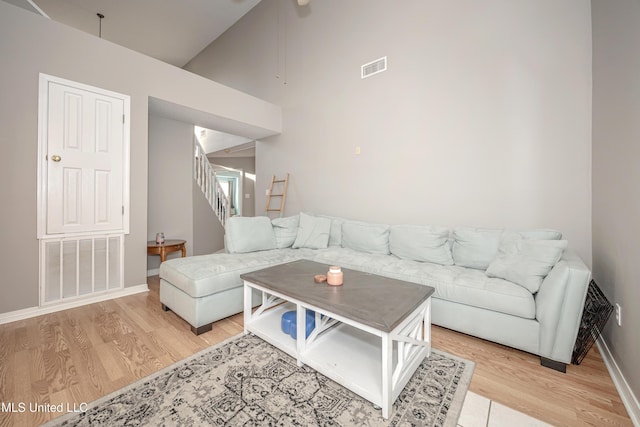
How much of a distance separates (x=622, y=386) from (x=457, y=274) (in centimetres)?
100

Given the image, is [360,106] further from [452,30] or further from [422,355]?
[422,355]

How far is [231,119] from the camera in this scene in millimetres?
3801

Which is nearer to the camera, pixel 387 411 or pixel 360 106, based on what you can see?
pixel 387 411

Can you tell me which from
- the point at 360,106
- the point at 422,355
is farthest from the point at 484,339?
the point at 360,106

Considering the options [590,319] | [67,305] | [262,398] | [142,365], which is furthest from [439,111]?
[67,305]

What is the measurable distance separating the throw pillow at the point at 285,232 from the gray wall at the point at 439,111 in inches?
31.9

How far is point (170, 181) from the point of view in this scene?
3.98 metres

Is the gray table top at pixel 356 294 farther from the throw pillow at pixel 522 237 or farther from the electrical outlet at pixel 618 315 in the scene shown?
the electrical outlet at pixel 618 315

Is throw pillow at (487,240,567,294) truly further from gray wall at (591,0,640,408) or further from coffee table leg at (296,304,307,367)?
coffee table leg at (296,304,307,367)

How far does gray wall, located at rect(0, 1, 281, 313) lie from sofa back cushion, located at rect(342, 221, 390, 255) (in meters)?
2.48

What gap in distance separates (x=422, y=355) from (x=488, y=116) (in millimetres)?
2398

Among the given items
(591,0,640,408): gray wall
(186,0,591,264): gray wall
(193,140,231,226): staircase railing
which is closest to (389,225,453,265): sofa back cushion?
(186,0,591,264): gray wall

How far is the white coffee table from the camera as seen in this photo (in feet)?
4.17

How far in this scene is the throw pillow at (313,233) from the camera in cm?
331
